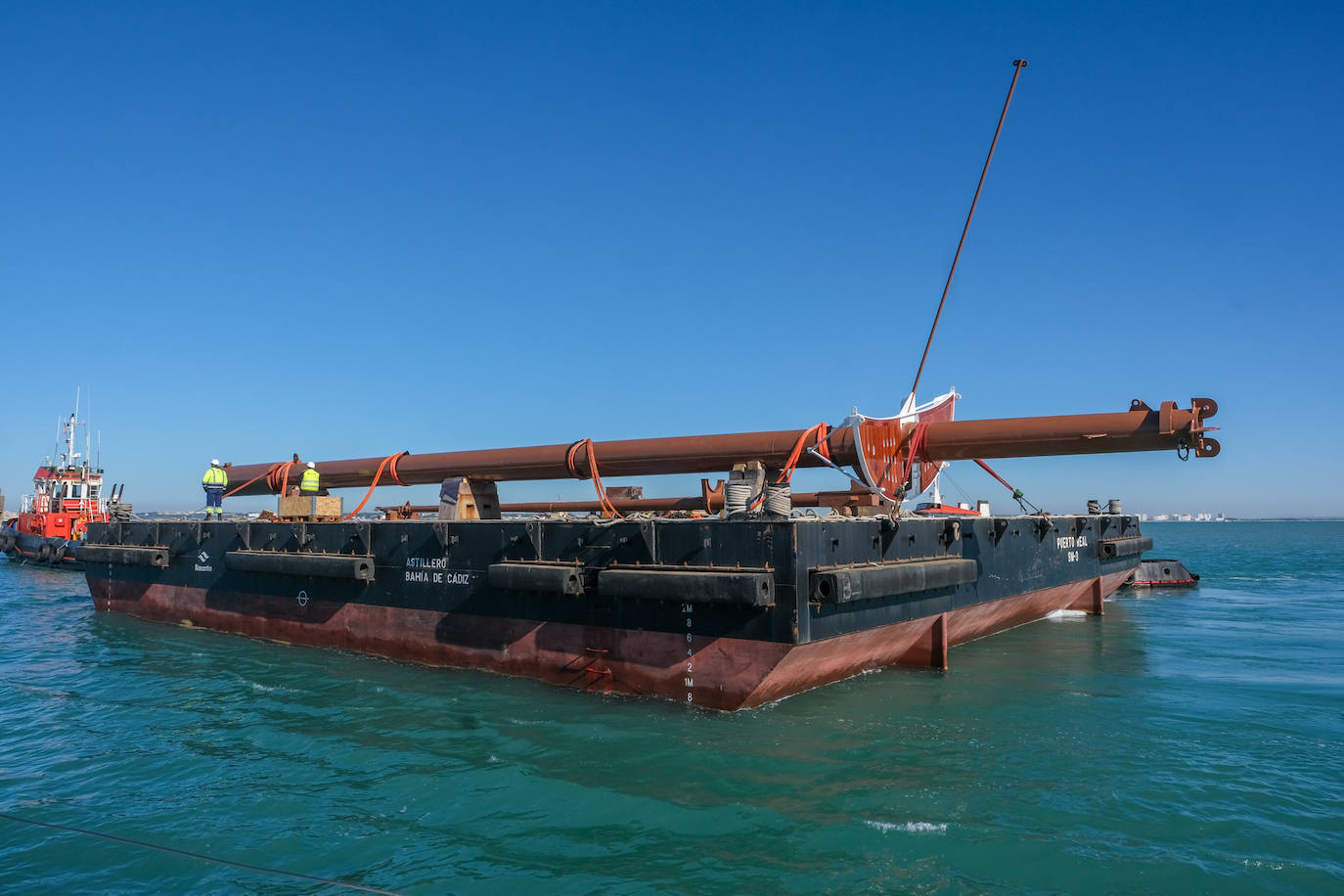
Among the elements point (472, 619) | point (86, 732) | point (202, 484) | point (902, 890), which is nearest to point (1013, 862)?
point (902, 890)

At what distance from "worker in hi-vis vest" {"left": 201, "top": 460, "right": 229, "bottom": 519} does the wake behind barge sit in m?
0.93

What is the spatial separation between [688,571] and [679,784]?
2937 mm

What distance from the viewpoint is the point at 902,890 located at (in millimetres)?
6020

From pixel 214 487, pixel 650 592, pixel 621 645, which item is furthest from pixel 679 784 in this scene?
pixel 214 487

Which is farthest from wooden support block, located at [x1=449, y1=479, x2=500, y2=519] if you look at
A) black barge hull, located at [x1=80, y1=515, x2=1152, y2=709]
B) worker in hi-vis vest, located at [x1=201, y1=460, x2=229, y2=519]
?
worker in hi-vis vest, located at [x1=201, y1=460, x2=229, y2=519]

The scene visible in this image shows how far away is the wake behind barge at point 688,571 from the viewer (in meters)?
10.2

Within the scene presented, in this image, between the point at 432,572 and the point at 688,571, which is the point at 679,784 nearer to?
the point at 688,571

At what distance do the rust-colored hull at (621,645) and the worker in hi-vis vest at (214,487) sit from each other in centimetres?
231

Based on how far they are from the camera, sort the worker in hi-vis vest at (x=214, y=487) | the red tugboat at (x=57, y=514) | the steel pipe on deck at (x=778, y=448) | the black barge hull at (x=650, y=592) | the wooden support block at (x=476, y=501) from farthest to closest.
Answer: the red tugboat at (x=57, y=514) < the worker in hi-vis vest at (x=214, y=487) < the wooden support block at (x=476, y=501) < the steel pipe on deck at (x=778, y=448) < the black barge hull at (x=650, y=592)

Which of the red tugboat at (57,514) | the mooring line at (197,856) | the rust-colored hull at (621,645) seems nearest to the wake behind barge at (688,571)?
the rust-colored hull at (621,645)

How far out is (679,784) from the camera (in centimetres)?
811

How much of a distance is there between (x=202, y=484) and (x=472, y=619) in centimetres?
1168

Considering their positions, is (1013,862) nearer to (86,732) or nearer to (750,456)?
(750,456)

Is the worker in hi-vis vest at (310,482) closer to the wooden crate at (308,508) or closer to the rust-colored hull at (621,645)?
the wooden crate at (308,508)
